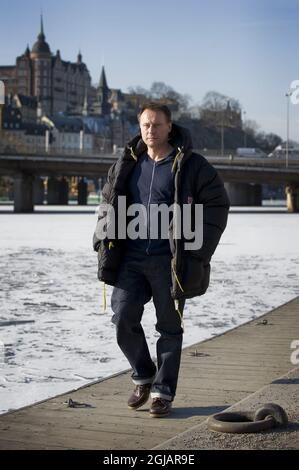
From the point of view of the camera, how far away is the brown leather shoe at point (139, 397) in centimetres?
614

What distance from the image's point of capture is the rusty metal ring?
201 inches

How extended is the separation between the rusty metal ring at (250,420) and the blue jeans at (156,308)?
30.5 inches

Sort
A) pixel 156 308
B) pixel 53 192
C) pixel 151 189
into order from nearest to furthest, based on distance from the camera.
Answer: pixel 151 189
pixel 156 308
pixel 53 192

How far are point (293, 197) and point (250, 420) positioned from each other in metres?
80.2

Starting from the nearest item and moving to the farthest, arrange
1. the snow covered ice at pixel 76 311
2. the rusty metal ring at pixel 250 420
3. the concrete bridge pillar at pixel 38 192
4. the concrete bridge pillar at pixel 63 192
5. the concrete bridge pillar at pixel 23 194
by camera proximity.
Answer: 1. the rusty metal ring at pixel 250 420
2. the snow covered ice at pixel 76 311
3. the concrete bridge pillar at pixel 23 194
4. the concrete bridge pillar at pixel 63 192
5. the concrete bridge pillar at pixel 38 192

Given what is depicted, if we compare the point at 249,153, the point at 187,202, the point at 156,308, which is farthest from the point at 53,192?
the point at 187,202

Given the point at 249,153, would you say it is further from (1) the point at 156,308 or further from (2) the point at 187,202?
(2) the point at 187,202

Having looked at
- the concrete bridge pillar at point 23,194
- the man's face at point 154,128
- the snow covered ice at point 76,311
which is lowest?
the concrete bridge pillar at point 23,194

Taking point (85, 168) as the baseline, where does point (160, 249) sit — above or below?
above

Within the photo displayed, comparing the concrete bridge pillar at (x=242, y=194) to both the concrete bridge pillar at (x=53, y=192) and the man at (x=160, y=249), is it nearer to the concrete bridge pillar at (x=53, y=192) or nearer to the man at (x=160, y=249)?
the concrete bridge pillar at (x=53, y=192)

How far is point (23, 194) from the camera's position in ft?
Result: 242

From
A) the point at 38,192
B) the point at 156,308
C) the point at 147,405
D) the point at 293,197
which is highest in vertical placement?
the point at 156,308

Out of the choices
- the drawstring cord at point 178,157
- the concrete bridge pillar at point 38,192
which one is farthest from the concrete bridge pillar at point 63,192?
the drawstring cord at point 178,157

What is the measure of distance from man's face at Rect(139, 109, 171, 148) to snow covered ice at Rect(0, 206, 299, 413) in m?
1.96
